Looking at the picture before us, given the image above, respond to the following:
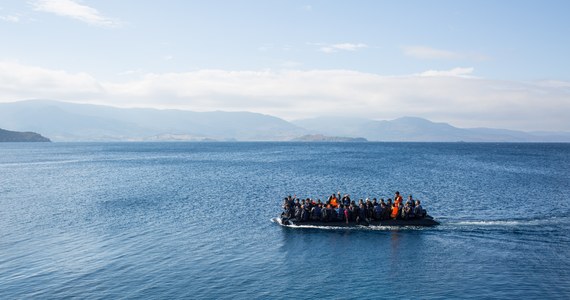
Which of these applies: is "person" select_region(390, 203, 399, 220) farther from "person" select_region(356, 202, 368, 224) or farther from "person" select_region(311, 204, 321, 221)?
"person" select_region(311, 204, 321, 221)

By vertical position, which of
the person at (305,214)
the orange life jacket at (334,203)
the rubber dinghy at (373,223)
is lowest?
the rubber dinghy at (373,223)

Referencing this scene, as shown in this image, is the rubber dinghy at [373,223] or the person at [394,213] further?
the person at [394,213]

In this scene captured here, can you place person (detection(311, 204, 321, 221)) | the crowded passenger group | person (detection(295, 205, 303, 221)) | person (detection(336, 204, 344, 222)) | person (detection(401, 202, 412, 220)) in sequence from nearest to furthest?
person (detection(401, 202, 412, 220)), the crowded passenger group, person (detection(336, 204, 344, 222)), person (detection(311, 204, 321, 221)), person (detection(295, 205, 303, 221))

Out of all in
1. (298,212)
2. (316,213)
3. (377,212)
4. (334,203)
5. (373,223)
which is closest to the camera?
(373,223)

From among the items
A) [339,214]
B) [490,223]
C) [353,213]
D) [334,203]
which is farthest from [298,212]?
[490,223]

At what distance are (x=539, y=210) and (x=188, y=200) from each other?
45342mm

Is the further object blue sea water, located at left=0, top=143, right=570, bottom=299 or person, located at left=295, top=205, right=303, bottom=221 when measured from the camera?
person, located at left=295, top=205, right=303, bottom=221

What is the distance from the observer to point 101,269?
32.1 meters

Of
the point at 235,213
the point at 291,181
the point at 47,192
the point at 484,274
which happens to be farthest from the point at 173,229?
the point at 291,181

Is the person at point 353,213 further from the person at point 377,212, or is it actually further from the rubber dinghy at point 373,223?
the person at point 377,212

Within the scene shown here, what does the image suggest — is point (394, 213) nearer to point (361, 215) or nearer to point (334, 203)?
point (361, 215)

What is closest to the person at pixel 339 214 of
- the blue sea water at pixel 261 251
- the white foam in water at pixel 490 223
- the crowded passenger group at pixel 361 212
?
the crowded passenger group at pixel 361 212

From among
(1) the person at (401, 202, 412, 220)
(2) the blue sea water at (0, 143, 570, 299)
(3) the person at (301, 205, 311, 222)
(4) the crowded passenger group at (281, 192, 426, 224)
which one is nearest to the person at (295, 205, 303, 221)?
(4) the crowded passenger group at (281, 192, 426, 224)

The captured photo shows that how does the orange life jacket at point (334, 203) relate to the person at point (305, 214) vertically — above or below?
above
